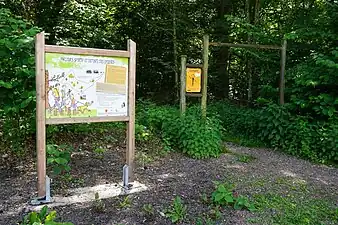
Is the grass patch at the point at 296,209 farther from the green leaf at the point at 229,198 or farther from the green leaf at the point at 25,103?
the green leaf at the point at 25,103

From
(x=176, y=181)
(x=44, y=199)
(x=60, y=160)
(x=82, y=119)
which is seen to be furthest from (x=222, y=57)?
(x=44, y=199)

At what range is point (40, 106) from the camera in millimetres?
3508

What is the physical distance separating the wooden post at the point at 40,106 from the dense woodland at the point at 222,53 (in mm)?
744

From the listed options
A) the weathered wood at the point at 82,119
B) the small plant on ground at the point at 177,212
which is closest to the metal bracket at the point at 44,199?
the weathered wood at the point at 82,119

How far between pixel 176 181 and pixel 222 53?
25.5ft

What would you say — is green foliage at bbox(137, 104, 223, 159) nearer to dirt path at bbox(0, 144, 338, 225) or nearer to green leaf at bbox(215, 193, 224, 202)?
dirt path at bbox(0, 144, 338, 225)

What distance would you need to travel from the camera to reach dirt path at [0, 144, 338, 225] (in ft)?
11.0

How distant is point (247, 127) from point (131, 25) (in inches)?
264

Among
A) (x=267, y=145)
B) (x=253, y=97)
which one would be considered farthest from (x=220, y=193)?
(x=253, y=97)

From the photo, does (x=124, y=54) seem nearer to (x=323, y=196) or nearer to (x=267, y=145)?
(x=323, y=196)

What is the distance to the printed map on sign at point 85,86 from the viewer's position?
362 cm

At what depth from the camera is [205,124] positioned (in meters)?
5.84

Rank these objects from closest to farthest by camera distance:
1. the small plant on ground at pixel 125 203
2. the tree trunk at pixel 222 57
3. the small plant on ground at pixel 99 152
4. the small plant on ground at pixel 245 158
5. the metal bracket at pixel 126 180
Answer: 1. the small plant on ground at pixel 125 203
2. the metal bracket at pixel 126 180
3. the small plant on ground at pixel 99 152
4. the small plant on ground at pixel 245 158
5. the tree trunk at pixel 222 57

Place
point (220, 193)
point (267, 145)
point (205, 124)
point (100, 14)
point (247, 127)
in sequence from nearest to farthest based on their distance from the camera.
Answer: point (220, 193) → point (205, 124) → point (267, 145) → point (247, 127) → point (100, 14)
